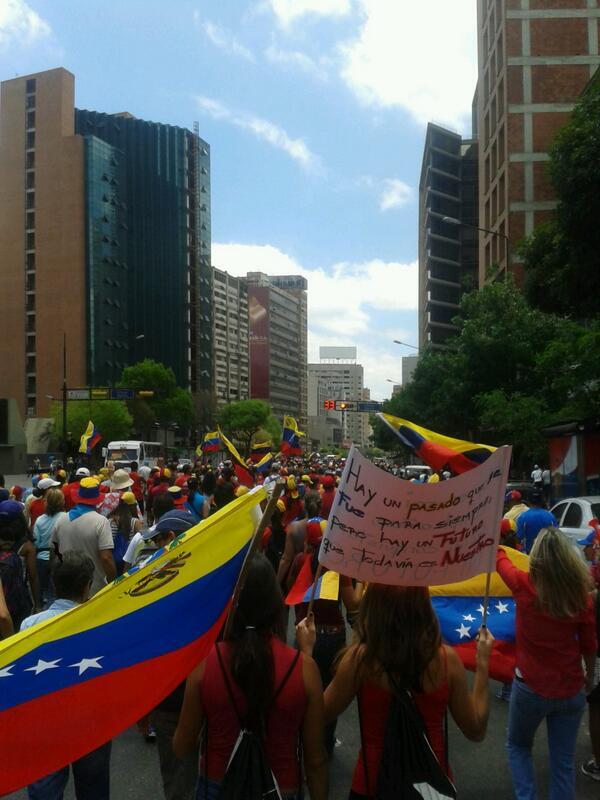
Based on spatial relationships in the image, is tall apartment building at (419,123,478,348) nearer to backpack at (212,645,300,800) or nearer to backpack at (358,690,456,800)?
backpack at (358,690,456,800)

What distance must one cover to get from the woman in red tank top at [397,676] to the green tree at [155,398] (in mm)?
79526

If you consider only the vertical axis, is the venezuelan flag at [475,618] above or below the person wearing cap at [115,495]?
below

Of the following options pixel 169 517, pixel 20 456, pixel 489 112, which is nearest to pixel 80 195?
pixel 20 456

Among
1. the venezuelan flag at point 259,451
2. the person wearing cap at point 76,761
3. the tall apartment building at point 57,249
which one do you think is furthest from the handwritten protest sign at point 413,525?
the tall apartment building at point 57,249

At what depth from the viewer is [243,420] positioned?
4552 inches

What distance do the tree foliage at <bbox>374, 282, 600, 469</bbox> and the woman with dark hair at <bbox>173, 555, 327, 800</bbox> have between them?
1744cm

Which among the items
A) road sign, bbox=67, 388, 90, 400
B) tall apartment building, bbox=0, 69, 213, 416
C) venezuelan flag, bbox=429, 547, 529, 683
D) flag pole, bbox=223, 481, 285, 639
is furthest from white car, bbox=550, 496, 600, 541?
tall apartment building, bbox=0, 69, 213, 416

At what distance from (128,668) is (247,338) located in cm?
16405

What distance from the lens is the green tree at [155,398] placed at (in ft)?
270

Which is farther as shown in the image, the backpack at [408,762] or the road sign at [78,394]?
the road sign at [78,394]

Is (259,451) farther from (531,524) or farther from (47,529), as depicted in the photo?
(531,524)

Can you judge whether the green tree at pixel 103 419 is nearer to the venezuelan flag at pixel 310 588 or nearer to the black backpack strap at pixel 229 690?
the venezuelan flag at pixel 310 588

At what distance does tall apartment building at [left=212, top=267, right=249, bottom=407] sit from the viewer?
492 ft

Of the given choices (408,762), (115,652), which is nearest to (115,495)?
(115,652)
